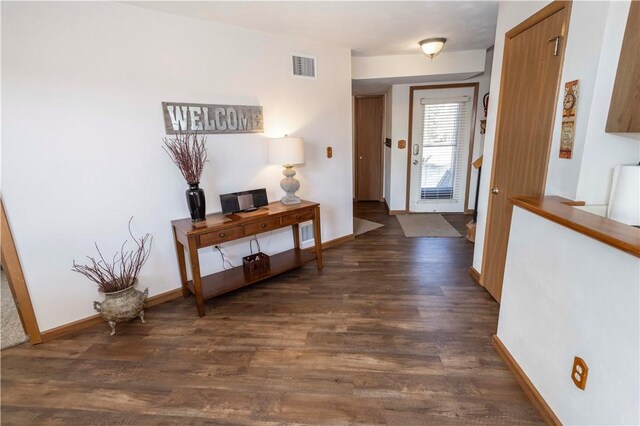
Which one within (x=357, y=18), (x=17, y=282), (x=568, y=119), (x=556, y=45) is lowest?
(x=17, y=282)

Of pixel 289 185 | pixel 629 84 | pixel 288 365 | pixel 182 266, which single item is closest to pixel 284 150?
pixel 289 185

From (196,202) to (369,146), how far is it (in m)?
4.56

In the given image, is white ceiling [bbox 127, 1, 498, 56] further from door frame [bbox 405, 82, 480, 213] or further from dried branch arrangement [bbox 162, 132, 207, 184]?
door frame [bbox 405, 82, 480, 213]

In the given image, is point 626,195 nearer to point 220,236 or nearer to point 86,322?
point 220,236

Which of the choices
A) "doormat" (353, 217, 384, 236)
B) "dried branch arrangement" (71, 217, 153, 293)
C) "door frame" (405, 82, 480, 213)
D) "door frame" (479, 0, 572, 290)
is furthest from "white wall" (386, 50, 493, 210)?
"dried branch arrangement" (71, 217, 153, 293)

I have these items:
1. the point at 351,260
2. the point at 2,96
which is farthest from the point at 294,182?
the point at 2,96

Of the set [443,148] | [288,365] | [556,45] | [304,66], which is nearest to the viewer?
[556,45]

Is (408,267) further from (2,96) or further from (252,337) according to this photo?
(2,96)

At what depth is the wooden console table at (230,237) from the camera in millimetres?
2393

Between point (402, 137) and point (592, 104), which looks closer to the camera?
point (592, 104)

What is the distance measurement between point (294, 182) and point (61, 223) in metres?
1.95

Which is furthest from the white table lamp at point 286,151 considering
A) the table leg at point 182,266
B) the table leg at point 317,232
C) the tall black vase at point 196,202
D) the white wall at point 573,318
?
the white wall at point 573,318

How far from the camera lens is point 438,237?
4.19m

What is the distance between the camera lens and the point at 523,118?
2.16 m
